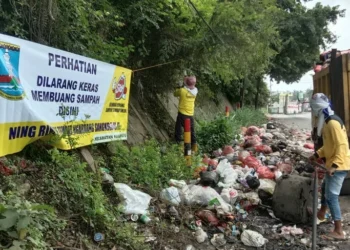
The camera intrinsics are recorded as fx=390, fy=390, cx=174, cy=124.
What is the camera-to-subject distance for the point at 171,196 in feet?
16.4

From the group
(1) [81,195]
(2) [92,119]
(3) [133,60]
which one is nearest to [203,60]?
(3) [133,60]

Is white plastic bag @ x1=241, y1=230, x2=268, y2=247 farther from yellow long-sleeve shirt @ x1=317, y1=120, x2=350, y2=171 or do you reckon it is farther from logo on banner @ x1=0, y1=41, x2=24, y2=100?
logo on banner @ x1=0, y1=41, x2=24, y2=100

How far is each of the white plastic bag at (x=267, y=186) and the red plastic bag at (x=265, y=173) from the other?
24 centimetres

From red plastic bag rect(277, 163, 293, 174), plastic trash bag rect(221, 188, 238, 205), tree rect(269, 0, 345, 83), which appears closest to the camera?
plastic trash bag rect(221, 188, 238, 205)

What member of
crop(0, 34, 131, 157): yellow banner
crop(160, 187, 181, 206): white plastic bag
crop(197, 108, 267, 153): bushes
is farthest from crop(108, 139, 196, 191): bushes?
crop(197, 108, 267, 153): bushes

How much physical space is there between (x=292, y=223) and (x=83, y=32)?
13.0ft

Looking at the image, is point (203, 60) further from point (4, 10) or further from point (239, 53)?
point (4, 10)

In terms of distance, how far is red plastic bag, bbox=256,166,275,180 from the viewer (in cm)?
679

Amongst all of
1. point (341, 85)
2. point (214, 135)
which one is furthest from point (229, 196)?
point (214, 135)

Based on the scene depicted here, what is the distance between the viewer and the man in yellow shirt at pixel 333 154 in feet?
15.8

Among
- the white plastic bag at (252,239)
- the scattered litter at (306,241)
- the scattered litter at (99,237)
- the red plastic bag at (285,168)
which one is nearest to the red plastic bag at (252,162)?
the red plastic bag at (285,168)

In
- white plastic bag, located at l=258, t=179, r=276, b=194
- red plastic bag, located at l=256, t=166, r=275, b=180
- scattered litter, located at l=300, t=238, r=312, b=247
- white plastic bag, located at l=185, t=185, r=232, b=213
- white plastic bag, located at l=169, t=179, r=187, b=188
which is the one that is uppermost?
red plastic bag, located at l=256, t=166, r=275, b=180

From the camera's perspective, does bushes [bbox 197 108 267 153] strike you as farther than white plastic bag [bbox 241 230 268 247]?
Yes

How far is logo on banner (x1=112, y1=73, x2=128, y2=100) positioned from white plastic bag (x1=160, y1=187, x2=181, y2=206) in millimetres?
1746
